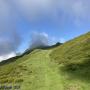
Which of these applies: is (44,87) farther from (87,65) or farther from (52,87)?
(87,65)

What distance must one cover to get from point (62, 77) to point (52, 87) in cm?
914

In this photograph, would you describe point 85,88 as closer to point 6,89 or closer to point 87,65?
point 6,89

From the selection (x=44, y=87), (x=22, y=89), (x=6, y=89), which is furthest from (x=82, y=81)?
(x=6, y=89)

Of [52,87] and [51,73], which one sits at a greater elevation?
[51,73]

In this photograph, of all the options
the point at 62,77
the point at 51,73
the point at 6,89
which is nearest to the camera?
the point at 6,89

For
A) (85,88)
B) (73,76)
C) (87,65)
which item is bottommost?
(85,88)

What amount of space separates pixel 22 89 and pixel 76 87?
10.1 meters

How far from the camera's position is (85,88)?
39812 mm

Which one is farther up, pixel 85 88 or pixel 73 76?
pixel 73 76

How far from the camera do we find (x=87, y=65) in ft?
194

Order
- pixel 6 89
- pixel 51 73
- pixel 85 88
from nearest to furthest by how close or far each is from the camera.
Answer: pixel 85 88
pixel 6 89
pixel 51 73

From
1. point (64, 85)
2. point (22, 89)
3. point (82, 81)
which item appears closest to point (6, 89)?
point (22, 89)

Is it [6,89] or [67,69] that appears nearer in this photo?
[6,89]

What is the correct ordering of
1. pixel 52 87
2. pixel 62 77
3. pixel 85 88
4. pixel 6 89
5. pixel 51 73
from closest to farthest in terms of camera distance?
pixel 85 88 → pixel 52 87 → pixel 6 89 → pixel 62 77 → pixel 51 73
